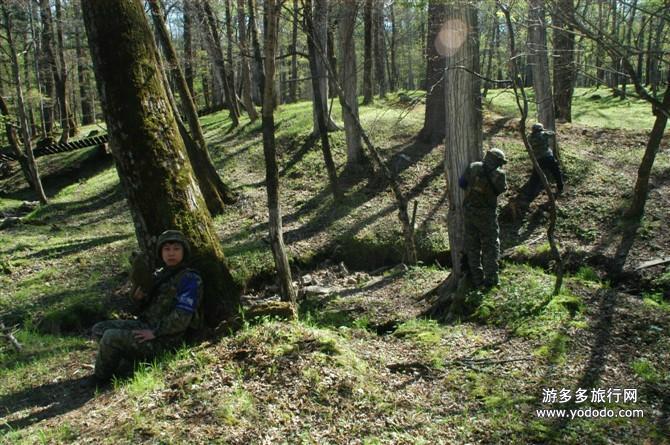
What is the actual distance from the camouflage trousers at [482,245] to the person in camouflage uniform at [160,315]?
423 cm

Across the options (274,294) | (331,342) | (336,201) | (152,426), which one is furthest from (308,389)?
(336,201)

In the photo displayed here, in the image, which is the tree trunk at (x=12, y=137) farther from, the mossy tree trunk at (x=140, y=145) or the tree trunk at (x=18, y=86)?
the mossy tree trunk at (x=140, y=145)

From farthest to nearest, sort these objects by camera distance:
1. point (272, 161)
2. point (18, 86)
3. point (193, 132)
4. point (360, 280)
A: point (18, 86), point (193, 132), point (360, 280), point (272, 161)

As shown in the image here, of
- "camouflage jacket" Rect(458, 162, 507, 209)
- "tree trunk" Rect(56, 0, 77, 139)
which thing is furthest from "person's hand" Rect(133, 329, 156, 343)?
"tree trunk" Rect(56, 0, 77, 139)

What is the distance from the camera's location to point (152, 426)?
3.87m

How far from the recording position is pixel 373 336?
21.0 ft

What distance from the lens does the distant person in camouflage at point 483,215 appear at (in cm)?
721

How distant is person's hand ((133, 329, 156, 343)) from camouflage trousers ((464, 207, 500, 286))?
15.4ft

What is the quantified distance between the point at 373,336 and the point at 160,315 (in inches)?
108

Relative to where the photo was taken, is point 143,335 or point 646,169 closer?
point 143,335

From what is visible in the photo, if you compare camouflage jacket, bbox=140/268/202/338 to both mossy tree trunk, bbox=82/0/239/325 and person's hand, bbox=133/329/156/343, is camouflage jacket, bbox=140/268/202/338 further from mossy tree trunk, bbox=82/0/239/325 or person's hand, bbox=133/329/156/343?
mossy tree trunk, bbox=82/0/239/325

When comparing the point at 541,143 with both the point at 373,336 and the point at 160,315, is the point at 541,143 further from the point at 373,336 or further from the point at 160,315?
the point at 160,315

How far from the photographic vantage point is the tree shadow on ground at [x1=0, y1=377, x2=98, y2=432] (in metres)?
4.40

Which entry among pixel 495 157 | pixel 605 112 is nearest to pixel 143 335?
pixel 495 157
